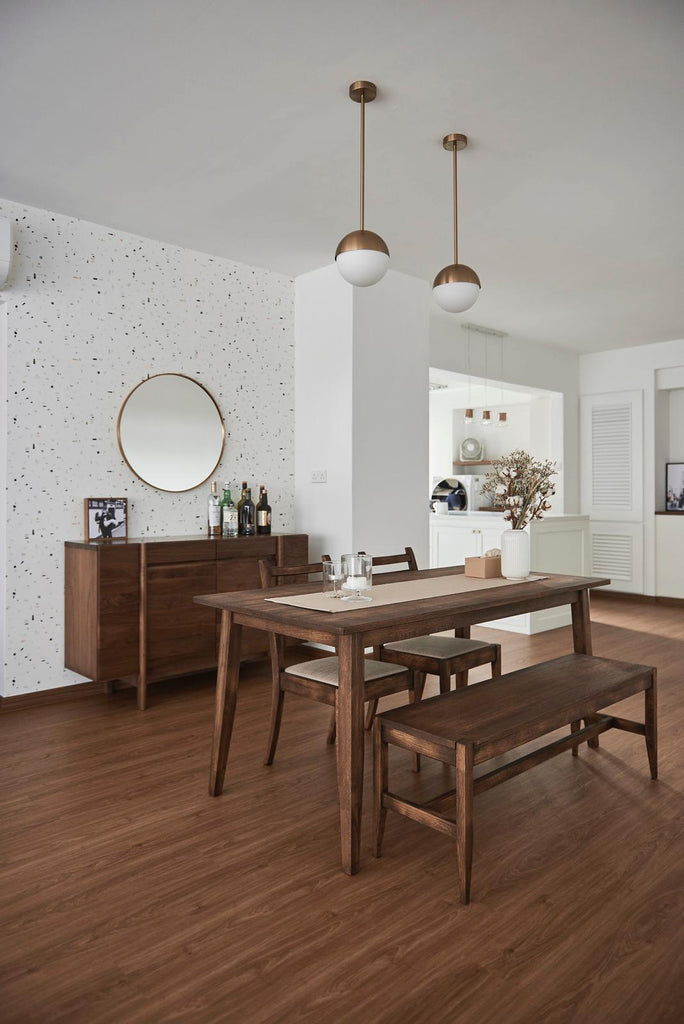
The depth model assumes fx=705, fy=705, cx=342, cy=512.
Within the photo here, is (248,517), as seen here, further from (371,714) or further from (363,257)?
(363,257)

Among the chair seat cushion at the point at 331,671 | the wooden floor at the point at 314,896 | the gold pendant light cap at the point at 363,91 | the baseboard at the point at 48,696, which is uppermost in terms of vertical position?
the gold pendant light cap at the point at 363,91

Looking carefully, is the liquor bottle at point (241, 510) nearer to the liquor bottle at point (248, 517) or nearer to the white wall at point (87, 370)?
the liquor bottle at point (248, 517)

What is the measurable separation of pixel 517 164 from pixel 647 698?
2.53m

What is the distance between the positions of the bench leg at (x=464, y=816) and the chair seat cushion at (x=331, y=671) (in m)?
0.70

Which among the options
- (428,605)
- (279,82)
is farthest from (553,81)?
(428,605)

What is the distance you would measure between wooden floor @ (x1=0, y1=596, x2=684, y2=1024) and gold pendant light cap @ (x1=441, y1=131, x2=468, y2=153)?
2751 millimetres

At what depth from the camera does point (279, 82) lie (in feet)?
8.86

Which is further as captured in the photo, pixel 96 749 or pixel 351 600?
pixel 96 749

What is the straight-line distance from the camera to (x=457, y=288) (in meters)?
2.96

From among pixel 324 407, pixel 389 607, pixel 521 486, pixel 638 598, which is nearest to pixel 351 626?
pixel 389 607

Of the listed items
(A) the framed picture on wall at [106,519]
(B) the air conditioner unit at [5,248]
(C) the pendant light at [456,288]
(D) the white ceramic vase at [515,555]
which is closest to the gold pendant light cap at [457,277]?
(C) the pendant light at [456,288]

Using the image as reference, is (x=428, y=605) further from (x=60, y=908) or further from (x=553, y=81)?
(x=553, y=81)

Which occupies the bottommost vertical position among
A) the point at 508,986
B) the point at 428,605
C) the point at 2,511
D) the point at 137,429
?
the point at 508,986

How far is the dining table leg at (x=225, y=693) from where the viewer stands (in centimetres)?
261
